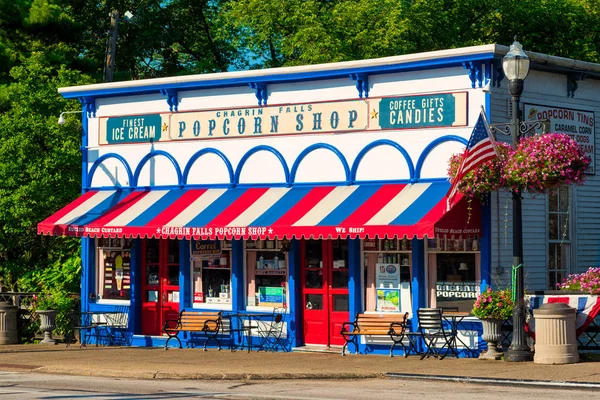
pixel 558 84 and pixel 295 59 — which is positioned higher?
pixel 295 59

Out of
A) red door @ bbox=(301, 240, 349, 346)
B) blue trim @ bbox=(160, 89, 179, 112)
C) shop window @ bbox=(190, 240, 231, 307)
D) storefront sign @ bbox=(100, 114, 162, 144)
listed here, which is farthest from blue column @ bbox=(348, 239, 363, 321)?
storefront sign @ bbox=(100, 114, 162, 144)

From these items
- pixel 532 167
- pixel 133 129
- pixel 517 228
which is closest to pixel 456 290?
pixel 517 228

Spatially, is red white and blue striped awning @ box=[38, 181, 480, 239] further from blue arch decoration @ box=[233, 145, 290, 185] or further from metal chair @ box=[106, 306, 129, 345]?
metal chair @ box=[106, 306, 129, 345]

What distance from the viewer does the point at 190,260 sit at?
2570 centimetres

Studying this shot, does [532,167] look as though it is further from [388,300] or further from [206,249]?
[206,249]

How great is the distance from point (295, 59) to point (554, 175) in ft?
71.3

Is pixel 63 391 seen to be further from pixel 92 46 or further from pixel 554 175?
pixel 92 46

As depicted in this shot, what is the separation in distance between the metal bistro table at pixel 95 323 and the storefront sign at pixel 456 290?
27.0ft

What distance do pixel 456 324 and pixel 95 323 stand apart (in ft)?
29.3

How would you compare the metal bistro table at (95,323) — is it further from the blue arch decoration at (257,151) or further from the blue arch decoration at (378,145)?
the blue arch decoration at (378,145)

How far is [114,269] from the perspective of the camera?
88.7 ft

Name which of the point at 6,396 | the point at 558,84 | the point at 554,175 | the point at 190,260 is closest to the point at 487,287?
the point at 554,175

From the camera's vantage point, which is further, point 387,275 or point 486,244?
point 387,275

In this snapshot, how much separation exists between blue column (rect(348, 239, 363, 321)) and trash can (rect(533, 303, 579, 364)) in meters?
4.62
